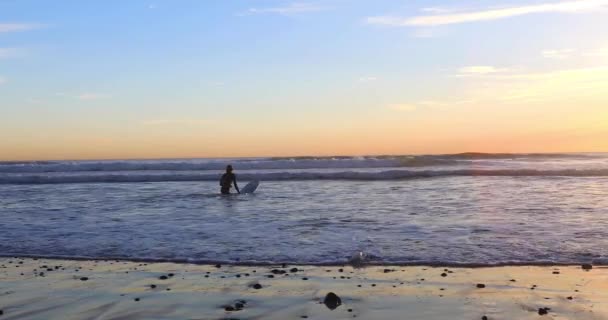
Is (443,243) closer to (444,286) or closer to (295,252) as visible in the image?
(295,252)

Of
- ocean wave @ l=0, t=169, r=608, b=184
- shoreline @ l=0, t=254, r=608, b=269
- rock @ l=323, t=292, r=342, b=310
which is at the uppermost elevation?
ocean wave @ l=0, t=169, r=608, b=184

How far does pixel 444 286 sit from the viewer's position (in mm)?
8594

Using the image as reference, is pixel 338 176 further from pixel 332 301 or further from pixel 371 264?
pixel 332 301

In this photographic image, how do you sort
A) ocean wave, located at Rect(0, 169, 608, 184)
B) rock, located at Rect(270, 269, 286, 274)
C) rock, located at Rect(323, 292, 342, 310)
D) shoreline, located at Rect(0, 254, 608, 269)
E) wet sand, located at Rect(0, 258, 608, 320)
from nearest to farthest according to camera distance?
wet sand, located at Rect(0, 258, 608, 320) → rock, located at Rect(323, 292, 342, 310) → rock, located at Rect(270, 269, 286, 274) → shoreline, located at Rect(0, 254, 608, 269) → ocean wave, located at Rect(0, 169, 608, 184)

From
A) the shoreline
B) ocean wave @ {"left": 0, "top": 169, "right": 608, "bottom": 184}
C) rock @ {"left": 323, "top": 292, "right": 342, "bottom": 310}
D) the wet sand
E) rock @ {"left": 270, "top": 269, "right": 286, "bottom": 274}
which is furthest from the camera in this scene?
ocean wave @ {"left": 0, "top": 169, "right": 608, "bottom": 184}

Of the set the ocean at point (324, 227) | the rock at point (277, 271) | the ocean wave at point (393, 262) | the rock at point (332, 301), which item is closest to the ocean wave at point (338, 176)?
the ocean at point (324, 227)

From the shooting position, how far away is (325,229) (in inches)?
574

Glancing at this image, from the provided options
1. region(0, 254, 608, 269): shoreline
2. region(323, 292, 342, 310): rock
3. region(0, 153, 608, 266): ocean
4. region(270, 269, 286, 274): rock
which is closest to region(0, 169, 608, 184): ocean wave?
region(0, 153, 608, 266): ocean

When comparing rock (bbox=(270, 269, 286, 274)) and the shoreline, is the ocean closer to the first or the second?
the shoreline

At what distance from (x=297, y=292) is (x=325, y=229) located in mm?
6288

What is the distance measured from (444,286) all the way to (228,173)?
65.8 feet

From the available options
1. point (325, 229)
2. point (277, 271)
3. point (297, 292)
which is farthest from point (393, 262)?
point (325, 229)

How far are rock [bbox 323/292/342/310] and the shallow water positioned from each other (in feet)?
10.3

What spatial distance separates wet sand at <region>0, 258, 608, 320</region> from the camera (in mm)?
7188
